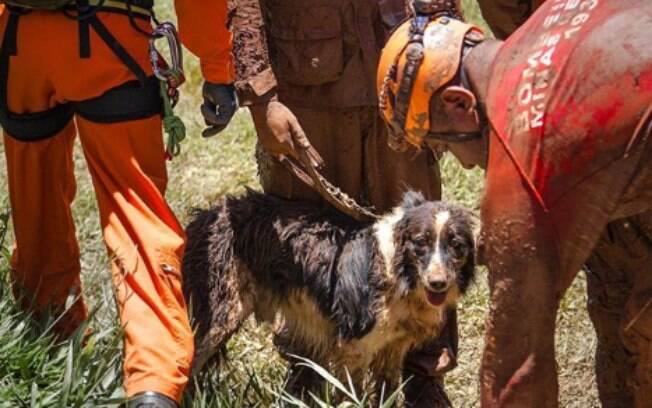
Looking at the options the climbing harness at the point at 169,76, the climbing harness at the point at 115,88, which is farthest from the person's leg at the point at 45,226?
the climbing harness at the point at 169,76

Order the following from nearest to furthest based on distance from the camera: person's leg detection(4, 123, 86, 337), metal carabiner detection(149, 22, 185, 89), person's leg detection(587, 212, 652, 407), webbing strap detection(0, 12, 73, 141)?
person's leg detection(587, 212, 652, 407) → metal carabiner detection(149, 22, 185, 89) → webbing strap detection(0, 12, 73, 141) → person's leg detection(4, 123, 86, 337)

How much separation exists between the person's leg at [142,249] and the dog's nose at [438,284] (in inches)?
45.1

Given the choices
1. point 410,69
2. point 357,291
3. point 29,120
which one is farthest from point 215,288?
point 410,69

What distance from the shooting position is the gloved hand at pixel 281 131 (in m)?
4.99

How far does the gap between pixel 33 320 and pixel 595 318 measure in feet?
6.75

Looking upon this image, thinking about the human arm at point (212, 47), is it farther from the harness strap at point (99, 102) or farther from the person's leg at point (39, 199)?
the person's leg at point (39, 199)

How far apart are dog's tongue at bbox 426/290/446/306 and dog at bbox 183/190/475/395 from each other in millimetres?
28

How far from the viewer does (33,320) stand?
4.89m

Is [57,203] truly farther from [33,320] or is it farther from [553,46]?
[553,46]

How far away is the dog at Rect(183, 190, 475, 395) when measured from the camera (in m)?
5.41

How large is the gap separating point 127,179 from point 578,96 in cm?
187

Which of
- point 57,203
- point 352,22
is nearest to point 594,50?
point 352,22

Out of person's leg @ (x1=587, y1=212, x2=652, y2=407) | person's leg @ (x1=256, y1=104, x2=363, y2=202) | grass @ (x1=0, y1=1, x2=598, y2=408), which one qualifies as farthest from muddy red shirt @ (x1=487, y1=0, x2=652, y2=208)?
person's leg @ (x1=256, y1=104, x2=363, y2=202)

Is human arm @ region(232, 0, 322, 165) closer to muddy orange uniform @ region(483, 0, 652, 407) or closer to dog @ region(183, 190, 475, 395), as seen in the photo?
dog @ region(183, 190, 475, 395)
